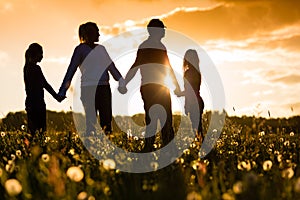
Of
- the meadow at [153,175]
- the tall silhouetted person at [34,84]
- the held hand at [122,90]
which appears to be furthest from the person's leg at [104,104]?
the tall silhouetted person at [34,84]

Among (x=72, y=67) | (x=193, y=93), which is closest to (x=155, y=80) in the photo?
(x=72, y=67)

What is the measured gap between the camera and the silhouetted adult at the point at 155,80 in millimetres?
10188

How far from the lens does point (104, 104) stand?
10.7m

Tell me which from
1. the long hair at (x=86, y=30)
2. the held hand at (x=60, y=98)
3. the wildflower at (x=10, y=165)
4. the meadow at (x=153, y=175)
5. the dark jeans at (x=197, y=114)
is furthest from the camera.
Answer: the dark jeans at (x=197, y=114)

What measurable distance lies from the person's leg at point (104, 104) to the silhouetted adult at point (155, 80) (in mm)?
655

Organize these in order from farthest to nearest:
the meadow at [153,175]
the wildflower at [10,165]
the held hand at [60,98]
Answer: the held hand at [60,98]
the wildflower at [10,165]
the meadow at [153,175]

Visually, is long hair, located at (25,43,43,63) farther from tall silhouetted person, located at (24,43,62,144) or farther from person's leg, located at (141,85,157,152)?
person's leg, located at (141,85,157,152)

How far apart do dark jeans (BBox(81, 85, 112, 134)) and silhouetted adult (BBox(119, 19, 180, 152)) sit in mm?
704

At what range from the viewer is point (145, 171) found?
6.46 metres


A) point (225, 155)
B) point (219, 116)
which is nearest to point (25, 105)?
point (219, 116)

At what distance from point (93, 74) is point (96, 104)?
53cm

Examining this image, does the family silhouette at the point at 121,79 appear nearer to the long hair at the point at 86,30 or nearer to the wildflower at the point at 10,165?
the long hair at the point at 86,30

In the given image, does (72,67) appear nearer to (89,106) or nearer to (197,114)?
(89,106)

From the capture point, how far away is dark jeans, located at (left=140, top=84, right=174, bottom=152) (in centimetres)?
1022
